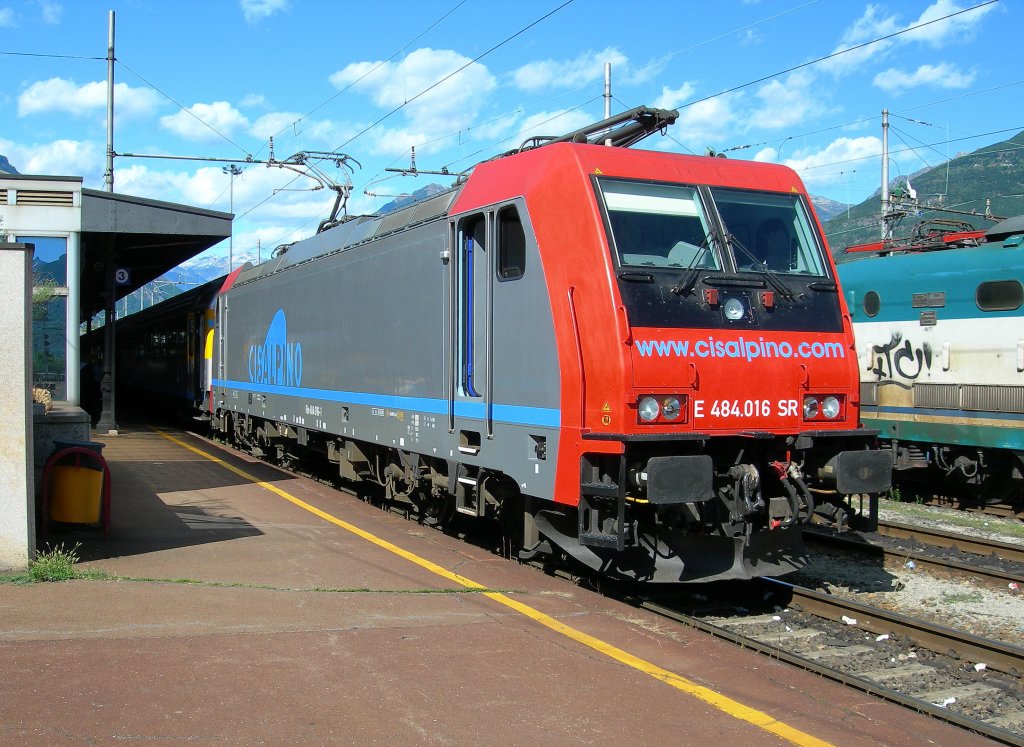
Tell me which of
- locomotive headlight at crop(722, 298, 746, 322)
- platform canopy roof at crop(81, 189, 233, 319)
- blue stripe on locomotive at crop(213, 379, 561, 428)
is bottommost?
blue stripe on locomotive at crop(213, 379, 561, 428)

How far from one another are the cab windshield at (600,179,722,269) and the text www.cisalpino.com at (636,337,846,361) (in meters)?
0.64

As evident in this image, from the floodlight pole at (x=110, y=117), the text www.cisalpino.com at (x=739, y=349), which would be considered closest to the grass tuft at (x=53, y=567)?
the text www.cisalpino.com at (x=739, y=349)

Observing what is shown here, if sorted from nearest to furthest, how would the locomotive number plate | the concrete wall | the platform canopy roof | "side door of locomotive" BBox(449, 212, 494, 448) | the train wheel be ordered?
the locomotive number plate
the concrete wall
"side door of locomotive" BBox(449, 212, 494, 448)
the train wheel
the platform canopy roof

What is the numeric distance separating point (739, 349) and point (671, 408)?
76cm

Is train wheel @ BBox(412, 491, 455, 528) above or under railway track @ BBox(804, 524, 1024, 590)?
above

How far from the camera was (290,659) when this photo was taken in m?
5.50

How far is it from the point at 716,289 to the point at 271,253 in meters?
11.2

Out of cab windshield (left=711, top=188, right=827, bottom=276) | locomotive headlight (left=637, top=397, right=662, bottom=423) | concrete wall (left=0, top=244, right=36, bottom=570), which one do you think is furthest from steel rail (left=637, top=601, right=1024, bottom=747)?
concrete wall (left=0, top=244, right=36, bottom=570)

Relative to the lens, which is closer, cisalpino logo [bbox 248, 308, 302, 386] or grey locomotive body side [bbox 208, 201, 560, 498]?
grey locomotive body side [bbox 208, 201, 560, 498]

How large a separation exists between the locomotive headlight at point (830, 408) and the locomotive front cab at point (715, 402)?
0.6 inches

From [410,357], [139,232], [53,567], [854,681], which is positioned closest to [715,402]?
[854,681]

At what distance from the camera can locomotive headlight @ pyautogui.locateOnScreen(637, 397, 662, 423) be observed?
6488 mm

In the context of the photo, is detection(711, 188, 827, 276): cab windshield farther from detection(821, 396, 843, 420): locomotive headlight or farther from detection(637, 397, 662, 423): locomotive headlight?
detection(637, 397, 662, 423): locomotive headlight

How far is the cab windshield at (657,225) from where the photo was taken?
6.93m
